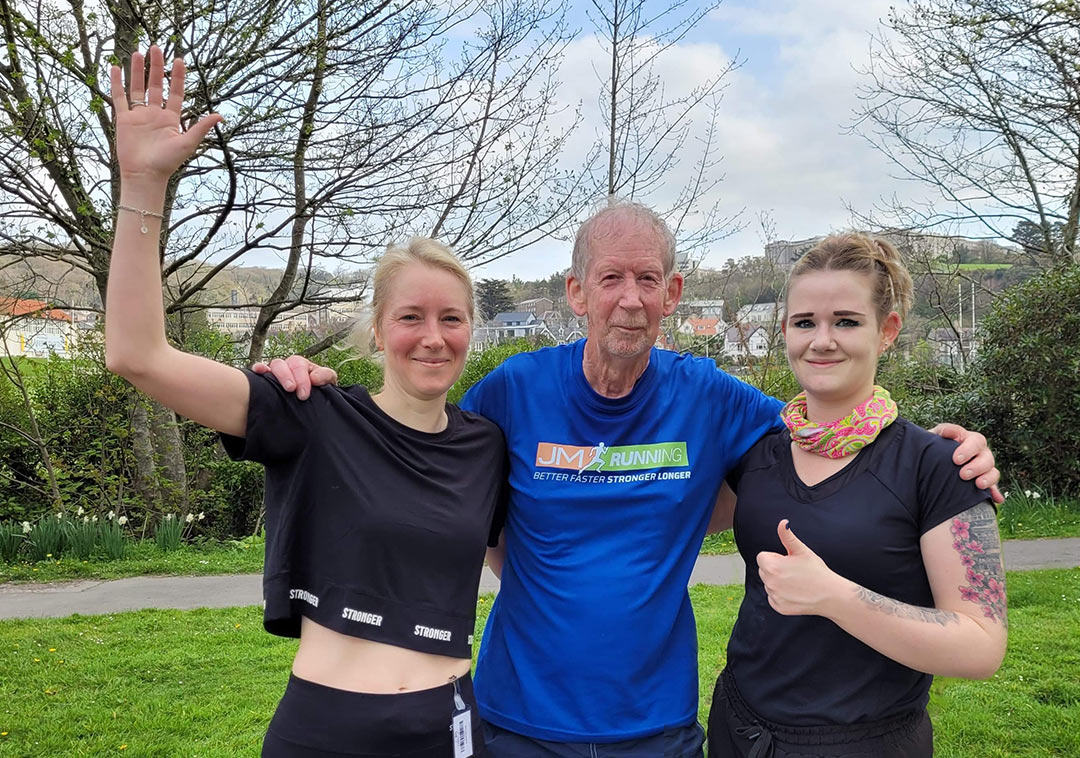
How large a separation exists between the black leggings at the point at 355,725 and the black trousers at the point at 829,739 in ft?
2.48

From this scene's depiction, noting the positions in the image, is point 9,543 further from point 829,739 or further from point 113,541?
point 829,739

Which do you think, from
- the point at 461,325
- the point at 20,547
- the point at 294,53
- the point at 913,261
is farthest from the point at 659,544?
the point at 913,261

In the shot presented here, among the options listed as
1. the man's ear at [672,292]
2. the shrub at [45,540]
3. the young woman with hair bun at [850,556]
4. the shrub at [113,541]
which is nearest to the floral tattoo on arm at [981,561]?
the young woman with hair bun at [850,556]

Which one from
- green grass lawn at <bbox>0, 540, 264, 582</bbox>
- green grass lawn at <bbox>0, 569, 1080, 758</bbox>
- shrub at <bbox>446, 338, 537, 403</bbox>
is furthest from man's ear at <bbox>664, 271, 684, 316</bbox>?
shrub at <bbox>446, 338, 537, 403</bbox>

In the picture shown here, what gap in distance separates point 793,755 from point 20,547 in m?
8.45

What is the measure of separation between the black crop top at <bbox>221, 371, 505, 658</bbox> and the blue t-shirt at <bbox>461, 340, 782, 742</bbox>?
28cm

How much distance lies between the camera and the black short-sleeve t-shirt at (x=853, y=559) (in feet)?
6.23

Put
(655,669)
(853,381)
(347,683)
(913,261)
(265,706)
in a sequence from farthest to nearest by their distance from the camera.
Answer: (913,261) < (265,706) < (655,669) < (853,381) < (347,683)

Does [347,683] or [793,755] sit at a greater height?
[347,683]

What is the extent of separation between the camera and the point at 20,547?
8.09m

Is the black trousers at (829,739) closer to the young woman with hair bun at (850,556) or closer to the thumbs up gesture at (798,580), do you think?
A: the young woman with hair bun at (850,556)

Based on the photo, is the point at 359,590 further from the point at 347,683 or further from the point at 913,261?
the point at 913,261

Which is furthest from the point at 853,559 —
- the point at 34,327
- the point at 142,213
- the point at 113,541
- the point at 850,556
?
the point at 34,327

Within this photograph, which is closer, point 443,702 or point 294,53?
point 443,702
